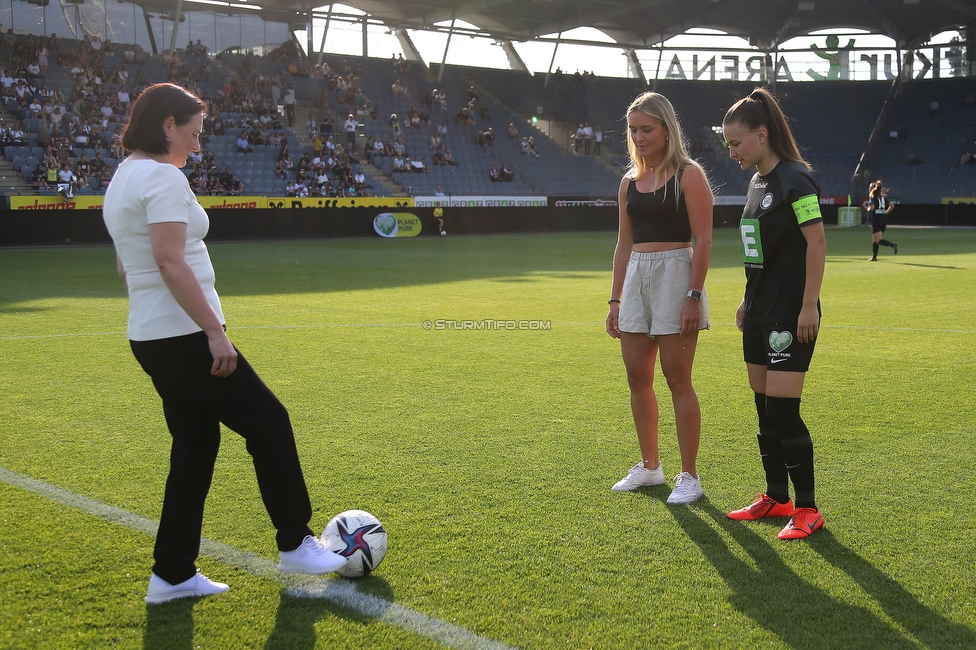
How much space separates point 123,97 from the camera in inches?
1294

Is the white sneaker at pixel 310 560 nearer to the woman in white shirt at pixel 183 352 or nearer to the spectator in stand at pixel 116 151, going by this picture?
the woman in white shirt at pixel 183 352

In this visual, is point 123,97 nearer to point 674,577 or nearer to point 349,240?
point 349,240

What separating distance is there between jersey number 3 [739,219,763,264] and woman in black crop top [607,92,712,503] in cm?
23

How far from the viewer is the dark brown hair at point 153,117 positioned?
→ 3115 millimetres

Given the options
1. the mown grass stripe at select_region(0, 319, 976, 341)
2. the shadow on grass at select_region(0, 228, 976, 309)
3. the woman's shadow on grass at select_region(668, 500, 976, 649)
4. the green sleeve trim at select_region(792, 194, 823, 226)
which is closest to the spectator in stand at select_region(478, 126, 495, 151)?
the shadow on grass at select_region(0, 228, 976, 309)

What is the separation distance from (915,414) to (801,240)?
281 cm

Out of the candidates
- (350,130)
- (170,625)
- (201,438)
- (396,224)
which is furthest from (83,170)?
(170,625)

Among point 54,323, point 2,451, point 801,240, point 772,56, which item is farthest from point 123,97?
point 772,56

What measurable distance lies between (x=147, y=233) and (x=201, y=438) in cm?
82

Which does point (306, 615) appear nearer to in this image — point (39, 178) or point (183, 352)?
point (183, 352)

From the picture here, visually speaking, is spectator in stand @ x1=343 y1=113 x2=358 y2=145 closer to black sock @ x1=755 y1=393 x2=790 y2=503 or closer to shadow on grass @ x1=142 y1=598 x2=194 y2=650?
black sock @ x1=755 y1=393 x2=790 y2=503

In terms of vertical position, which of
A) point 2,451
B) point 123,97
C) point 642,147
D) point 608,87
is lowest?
point 2,451

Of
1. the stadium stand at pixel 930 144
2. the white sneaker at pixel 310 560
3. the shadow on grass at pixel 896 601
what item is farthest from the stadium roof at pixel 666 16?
the shadow on grass at pixel 896 601

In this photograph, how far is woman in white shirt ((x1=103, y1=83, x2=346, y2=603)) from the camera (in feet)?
9.98
